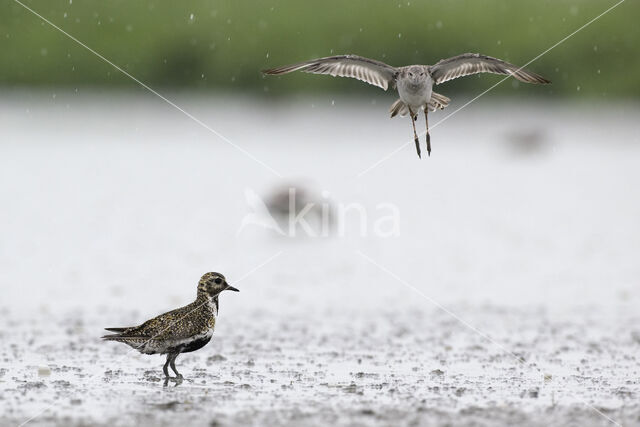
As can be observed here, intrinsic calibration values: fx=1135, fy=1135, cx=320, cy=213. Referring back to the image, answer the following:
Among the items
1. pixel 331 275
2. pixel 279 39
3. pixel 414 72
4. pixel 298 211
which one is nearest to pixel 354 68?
pixel 414 72

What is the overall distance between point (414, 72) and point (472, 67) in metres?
0.69

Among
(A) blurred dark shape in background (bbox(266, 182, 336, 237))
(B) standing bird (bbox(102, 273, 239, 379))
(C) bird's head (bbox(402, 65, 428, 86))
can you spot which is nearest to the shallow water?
(B) standing bird (bbox(102, 273, 239, 379))

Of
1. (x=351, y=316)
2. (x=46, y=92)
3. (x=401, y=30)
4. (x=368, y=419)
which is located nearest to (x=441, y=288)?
(x=351, y=316)

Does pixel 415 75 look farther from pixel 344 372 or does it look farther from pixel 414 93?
pixel 344 372

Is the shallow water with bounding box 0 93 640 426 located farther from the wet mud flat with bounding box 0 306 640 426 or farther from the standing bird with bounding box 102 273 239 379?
the standing bird with bounding box 102 273 239 379

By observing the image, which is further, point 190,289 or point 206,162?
point 206,162

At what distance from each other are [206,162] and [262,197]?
7975 millimetres

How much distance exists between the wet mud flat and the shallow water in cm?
4

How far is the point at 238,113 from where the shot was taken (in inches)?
1670

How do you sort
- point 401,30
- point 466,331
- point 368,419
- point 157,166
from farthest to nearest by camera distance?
point 401,30 → point 157,166 → point 466,331 → point 368,419

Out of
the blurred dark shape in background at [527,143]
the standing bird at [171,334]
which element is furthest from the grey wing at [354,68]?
the blurred dark shape in background at [527,143]

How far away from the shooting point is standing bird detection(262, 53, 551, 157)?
34.5ft

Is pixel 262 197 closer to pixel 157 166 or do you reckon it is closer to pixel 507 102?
pixel 157 166

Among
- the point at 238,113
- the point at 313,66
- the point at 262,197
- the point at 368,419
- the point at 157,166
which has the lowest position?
the point at 368,419
